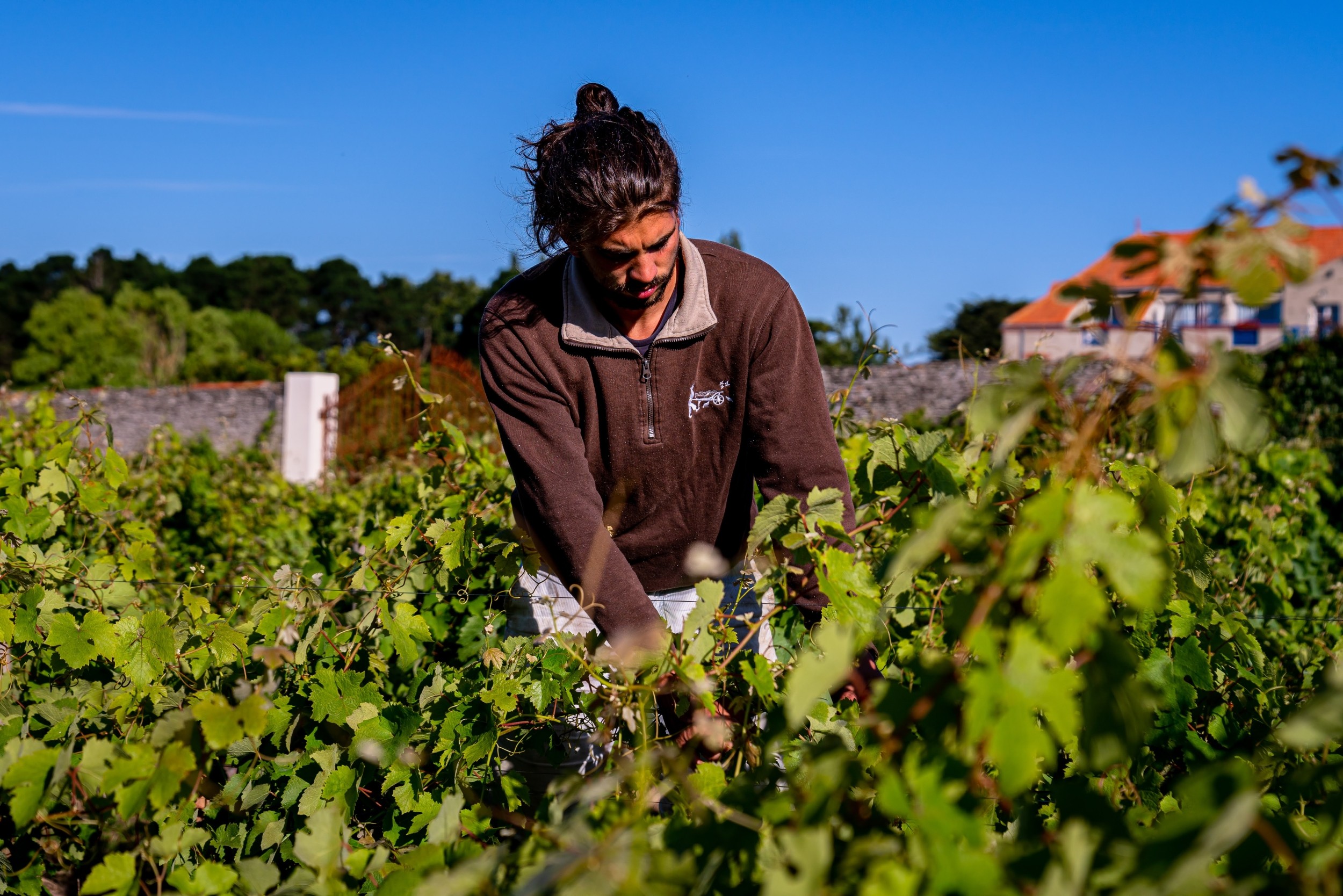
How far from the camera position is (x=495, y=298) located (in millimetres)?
2707

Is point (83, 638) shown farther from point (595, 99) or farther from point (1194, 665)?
point (1194, 665)

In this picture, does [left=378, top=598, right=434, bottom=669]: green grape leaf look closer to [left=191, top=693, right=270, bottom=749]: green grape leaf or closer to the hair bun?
[left=191, top=693, right=270, bottom=749]: green grape leaf

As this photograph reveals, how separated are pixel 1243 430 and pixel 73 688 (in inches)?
79.3

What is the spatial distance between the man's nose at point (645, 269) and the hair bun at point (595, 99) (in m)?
0.48

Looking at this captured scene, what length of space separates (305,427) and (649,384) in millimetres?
8599

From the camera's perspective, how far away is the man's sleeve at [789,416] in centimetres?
237

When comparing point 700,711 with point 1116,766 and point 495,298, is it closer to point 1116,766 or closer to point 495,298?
point 1116,766

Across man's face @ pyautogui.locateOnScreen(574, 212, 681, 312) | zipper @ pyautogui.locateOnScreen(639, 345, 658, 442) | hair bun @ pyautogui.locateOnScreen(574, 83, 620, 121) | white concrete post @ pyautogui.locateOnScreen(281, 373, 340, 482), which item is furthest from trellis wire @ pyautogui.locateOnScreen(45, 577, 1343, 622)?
white concrete post @ pyautogui.locateOnScreen(281, 373, 340, 482)

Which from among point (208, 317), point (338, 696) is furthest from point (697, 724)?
point (208, 317)

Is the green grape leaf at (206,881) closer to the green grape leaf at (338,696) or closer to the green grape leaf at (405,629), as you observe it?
the green grape leaf at (338,696)

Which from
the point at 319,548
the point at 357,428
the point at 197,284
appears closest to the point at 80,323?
the point at 197,284

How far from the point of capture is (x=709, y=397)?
8.33 feet

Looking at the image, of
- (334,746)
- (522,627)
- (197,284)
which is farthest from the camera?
(197,284)

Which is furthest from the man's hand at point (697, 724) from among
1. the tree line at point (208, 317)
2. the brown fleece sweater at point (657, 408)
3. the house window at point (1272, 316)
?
A: the house window at point (1272, 316)
